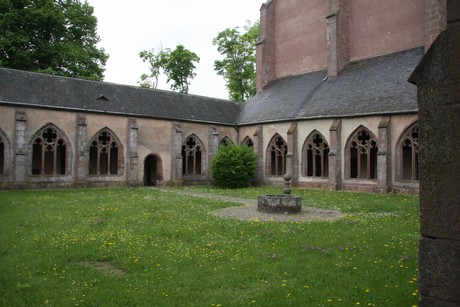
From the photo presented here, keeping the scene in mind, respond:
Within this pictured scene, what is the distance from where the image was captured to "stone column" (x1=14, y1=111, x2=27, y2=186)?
20422 millimetres

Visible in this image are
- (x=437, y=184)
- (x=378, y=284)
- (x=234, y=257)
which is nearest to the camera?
(x=437, y=184)

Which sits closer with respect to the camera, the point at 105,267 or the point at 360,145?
the point at 105,267

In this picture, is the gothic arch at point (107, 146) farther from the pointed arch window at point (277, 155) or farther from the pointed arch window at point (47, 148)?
the pointed arch window at point (277, 155)

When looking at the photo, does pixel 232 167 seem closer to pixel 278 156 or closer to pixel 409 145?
pixel 278 156

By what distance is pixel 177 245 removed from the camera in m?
8.11

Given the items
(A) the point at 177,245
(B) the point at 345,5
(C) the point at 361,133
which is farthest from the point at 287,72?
(A) the point at 177,245

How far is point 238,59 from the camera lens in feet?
137

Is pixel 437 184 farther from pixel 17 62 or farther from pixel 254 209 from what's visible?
pixel 17 62

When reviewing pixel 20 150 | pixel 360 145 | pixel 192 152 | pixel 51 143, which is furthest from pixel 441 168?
pixel 192 152

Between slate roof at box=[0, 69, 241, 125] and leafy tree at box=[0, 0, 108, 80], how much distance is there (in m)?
6.87

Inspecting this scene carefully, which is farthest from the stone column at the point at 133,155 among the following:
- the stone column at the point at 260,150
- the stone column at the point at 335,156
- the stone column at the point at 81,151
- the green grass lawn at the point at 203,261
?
the green grass lawn at the point at 203,261

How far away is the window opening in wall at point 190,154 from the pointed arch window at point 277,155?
5.39m

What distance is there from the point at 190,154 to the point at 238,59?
17.8 metres

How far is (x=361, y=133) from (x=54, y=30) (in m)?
26.2
